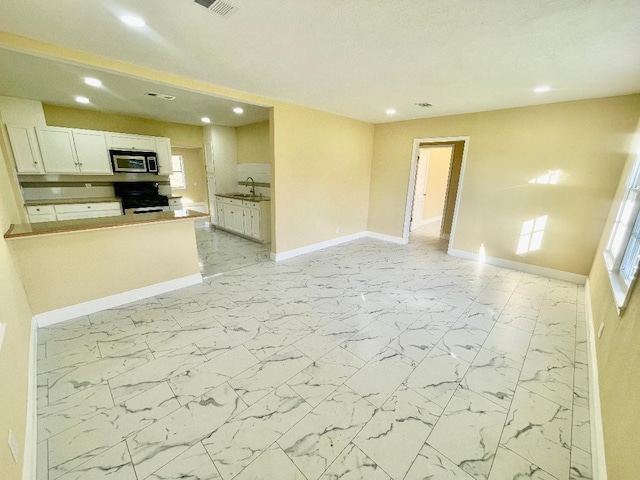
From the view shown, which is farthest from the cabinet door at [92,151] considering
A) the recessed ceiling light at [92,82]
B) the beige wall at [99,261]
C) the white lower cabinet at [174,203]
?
the beige wall at [99,261]

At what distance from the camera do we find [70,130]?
452 centimetres

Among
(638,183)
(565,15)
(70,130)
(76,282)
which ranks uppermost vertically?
(565,15)

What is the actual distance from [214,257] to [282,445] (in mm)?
3661

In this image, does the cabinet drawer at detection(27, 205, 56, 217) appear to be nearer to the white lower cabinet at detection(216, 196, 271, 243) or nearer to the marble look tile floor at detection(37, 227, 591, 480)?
the white lower cabinet at detection(216, 196, 271, 243)

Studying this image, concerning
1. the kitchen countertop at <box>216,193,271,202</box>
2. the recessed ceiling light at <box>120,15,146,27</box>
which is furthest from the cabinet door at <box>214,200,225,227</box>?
the recessed ceiling light at <box>120,15,146,27</box>

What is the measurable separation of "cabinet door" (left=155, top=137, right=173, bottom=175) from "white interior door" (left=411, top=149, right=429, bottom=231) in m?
5.93

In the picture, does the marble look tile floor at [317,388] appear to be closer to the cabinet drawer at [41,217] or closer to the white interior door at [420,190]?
the cabinet drawer at [41,217]

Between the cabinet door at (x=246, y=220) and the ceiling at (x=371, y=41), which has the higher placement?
the ceiling at (x=371, y=41)

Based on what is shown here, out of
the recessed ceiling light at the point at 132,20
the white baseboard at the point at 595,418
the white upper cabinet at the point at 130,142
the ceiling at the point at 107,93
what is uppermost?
the ceiling at the point at 107,93

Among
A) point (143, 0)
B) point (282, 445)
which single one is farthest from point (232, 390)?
point (143, 0)

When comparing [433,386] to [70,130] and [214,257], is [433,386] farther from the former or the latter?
[70,130]

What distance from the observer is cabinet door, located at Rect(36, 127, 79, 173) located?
4.31 m

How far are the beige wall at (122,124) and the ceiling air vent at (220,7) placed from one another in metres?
5.07

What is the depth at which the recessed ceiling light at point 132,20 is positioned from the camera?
5.94ft
